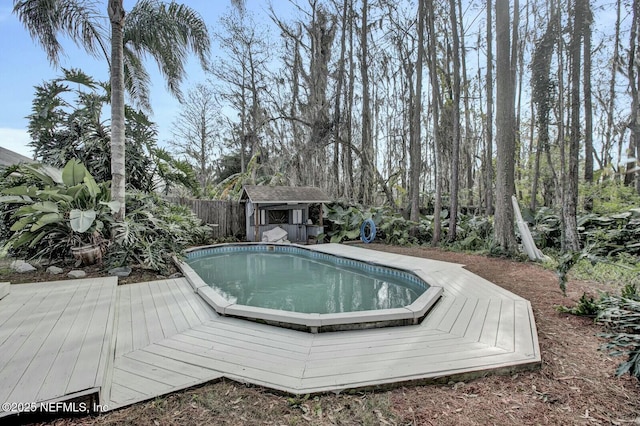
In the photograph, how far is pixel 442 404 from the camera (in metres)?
1.98

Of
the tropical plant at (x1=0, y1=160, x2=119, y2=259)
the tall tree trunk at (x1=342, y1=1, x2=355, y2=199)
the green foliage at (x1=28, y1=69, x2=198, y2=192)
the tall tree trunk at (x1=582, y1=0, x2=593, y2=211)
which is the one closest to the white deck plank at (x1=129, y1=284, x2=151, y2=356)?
the tropical plant at (x1=0, y1=160, x2=119, y2=259)

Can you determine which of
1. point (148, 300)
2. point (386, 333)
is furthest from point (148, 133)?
point (386, 333)

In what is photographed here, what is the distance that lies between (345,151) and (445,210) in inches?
204

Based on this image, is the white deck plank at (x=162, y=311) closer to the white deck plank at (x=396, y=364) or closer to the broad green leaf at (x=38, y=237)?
the white deck plank at (x=396, y=364)

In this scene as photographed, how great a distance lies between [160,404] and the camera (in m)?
1.91

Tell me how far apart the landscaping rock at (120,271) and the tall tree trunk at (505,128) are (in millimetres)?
7700

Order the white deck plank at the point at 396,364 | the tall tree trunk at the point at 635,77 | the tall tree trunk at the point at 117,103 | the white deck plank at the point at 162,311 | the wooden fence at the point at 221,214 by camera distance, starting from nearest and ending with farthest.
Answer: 1. the white deck plank at the point at 396,364
2. the white deck plank at the point at 162,311
3. the tall tree trunk at the point at 117,103
4. the tall tree trunk at the point at 635,77
5. the wooden fence at the point at 221,214

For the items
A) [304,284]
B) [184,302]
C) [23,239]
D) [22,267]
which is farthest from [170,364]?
[23,239]

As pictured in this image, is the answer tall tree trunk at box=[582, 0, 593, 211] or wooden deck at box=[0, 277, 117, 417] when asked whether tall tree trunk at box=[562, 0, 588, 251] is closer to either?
tall tree trunk at box=[582, 0, 593, 211]

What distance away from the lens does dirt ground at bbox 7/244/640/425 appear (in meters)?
1.80

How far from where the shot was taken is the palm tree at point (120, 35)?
5625 mm

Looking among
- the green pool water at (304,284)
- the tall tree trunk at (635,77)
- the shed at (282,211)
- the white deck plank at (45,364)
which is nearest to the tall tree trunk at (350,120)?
the shed at (282,211)

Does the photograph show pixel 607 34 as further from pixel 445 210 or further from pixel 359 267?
pixel 359 267

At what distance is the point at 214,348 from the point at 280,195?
8.37m
